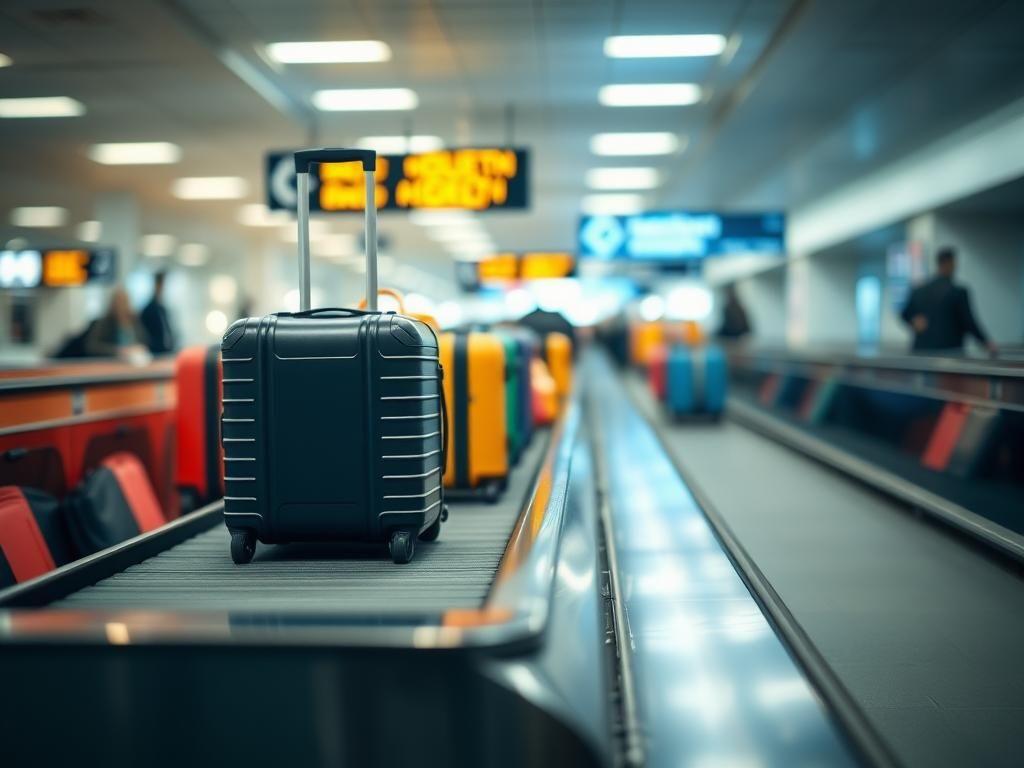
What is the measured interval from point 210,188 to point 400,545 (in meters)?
15.4

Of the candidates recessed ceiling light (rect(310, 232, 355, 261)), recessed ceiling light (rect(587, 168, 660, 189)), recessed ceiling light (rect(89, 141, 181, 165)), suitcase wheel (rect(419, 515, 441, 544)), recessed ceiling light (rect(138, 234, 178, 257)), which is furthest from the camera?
recessed ceiling light (rect(310, 232, 355, 261))

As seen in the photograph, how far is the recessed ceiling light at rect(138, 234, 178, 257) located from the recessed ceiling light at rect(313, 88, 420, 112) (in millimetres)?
12405

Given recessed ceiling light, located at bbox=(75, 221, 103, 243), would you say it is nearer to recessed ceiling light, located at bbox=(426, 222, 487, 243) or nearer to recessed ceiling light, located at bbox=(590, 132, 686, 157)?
recessed ceiling light, located at bbox=(426, 222, 487, 243)

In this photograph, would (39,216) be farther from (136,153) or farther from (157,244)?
(136,153)

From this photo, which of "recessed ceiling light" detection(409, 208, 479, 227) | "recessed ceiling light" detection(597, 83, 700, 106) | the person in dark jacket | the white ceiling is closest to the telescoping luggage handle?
the white ceiling

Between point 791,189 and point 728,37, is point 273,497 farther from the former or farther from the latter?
point 791,189

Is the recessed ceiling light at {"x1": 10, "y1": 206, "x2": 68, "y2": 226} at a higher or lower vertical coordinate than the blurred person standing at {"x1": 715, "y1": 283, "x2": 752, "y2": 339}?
higher

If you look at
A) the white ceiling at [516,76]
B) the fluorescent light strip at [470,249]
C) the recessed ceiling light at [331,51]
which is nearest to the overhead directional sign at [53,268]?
the white ceiling at [516,76]

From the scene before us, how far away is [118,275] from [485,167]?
9.40m

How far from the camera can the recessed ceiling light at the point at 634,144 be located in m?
13.9

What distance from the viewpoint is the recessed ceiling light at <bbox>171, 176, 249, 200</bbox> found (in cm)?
1651

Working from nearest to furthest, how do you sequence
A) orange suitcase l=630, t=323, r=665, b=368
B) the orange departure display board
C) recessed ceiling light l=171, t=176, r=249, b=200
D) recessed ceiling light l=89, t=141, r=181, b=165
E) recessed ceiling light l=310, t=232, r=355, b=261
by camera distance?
recessed ceiling light l=89, t=141, r=181, b=165 < recessed ceiling light l=171, t=176, r=249, b=200 < the orange departure display board < orange suitcase l=630, t=323, r=665, b=368 < recessed ceiling light l=310, t=232, r=355, b=261

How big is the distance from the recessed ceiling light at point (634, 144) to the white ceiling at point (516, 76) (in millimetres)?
345

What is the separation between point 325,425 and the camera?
3.36 metres
